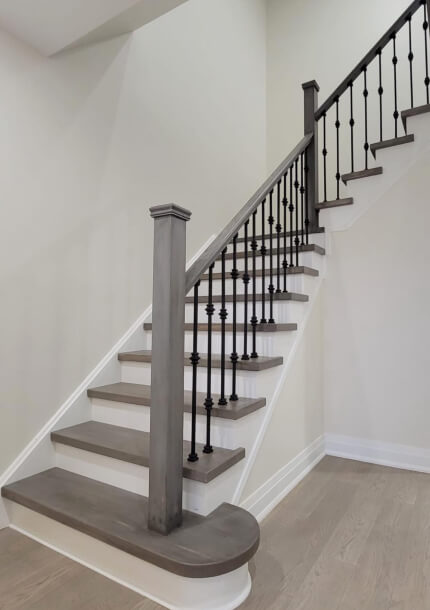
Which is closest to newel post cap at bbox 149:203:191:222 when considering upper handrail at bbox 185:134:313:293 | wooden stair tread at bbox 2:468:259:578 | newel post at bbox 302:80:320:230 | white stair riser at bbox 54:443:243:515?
upper handrail at bbox 185:134:313:293

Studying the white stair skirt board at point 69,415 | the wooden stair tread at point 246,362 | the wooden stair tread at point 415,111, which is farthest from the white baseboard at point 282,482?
the wooden stair tread at point 415,111

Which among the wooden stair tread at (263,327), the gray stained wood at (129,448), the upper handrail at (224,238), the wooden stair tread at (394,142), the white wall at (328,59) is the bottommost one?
the gray stained wood at (129,448)

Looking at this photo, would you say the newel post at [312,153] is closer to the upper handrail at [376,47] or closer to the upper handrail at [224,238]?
the upper handrail at [376,47]

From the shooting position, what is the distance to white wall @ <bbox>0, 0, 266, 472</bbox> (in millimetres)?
1905

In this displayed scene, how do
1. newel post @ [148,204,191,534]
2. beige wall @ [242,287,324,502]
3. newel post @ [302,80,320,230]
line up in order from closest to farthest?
newel post @ [148,204,191,534] < beige wall @ [242,287,324,502] < newel post @ [302,80,320,230]

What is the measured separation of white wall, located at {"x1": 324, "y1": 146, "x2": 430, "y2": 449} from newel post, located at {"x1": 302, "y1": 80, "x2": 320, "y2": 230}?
0.25 metres

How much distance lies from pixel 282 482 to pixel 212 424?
68 centimetres

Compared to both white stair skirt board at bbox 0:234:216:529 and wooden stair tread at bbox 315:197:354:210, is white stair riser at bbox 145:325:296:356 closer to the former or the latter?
white stair skirt board at bbox 0:234:216:529

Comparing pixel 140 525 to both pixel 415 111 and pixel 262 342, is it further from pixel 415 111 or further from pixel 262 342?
pixel 415 111

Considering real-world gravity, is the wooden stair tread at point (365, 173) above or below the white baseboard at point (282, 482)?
above

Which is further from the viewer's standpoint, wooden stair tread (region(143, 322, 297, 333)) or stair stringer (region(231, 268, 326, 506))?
wooden stair tread (region(143, 322, 297, 333))

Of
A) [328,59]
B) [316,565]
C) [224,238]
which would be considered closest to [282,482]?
[316,565]

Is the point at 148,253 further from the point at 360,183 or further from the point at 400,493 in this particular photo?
the point at 400,493

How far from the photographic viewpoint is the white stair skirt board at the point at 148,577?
1285 mm
